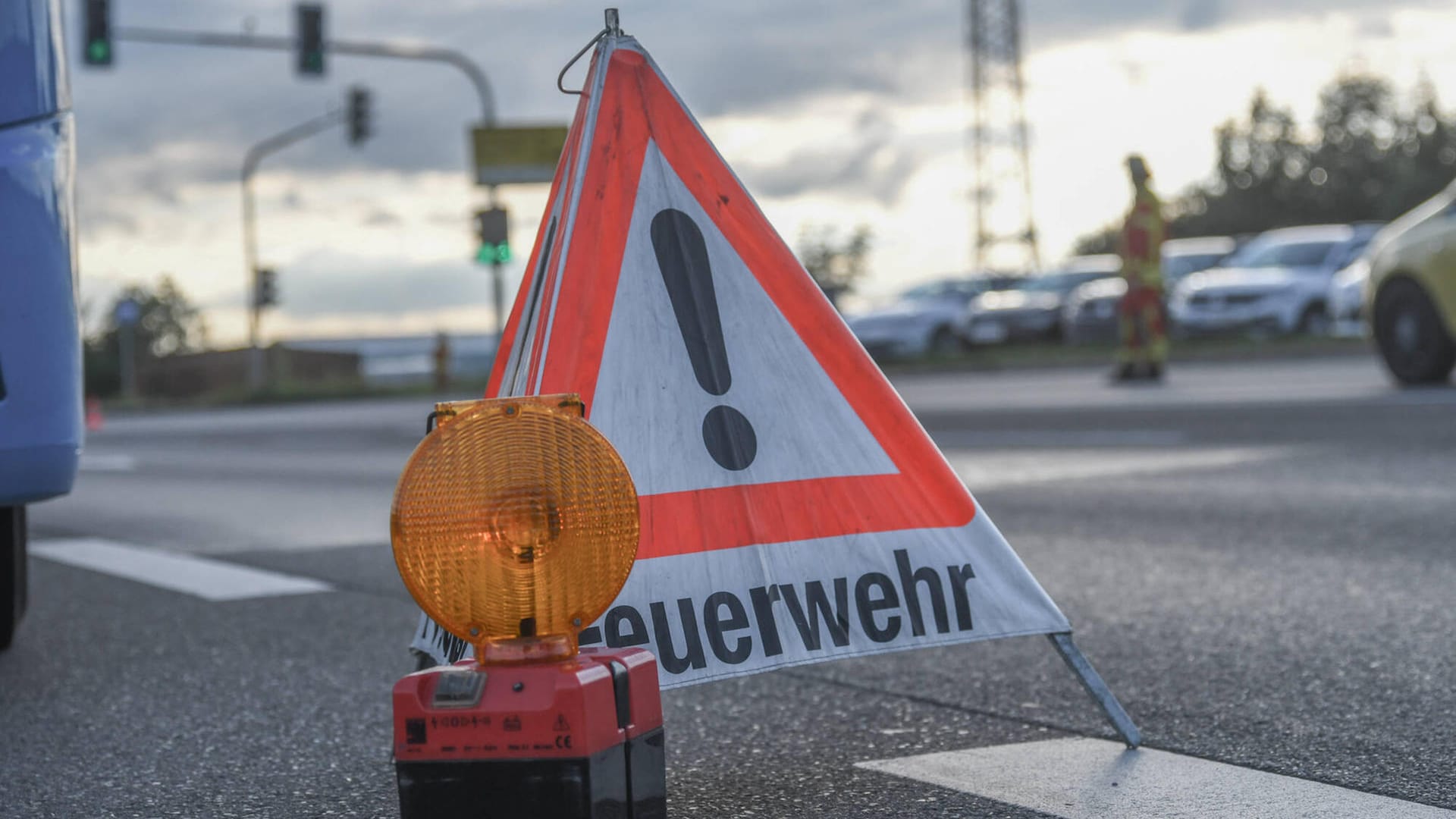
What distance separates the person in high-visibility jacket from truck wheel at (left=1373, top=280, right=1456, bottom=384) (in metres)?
3.38

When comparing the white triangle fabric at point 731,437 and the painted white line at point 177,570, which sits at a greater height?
the white triangle fabric at point 731,437

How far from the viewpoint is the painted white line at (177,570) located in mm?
6305

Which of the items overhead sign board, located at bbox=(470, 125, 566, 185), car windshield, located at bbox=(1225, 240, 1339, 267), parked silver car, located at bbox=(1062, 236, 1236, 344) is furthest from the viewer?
parked silver car, located at bbox=(1062, 236, 1236, 344)

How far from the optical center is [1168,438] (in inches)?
446

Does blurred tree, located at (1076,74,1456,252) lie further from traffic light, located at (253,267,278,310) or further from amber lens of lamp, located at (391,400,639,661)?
amber lens of lamp, located at (391,400,639,661)

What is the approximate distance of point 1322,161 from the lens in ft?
334

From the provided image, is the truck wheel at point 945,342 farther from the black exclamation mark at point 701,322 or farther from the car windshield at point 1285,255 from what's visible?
the black exclamation mark at point 701,322

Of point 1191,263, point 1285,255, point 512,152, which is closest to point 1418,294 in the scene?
point 512,152

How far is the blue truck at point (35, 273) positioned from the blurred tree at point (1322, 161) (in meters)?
87.9

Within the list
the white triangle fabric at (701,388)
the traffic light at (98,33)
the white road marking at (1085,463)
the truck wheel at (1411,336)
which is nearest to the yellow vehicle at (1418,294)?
the truck wheel at (1411,336)

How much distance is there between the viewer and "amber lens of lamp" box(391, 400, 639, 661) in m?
2.38

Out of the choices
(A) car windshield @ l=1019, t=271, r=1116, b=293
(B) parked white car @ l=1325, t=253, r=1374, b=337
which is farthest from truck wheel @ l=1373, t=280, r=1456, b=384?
(A) car windshield @ l=1019, t=271, r=1116, b=293

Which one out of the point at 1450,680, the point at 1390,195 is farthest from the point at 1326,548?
the point at 1390,195

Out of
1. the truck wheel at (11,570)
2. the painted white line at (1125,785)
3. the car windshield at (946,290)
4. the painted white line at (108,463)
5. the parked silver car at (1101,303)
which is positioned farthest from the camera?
the car windshield at (946,290)
